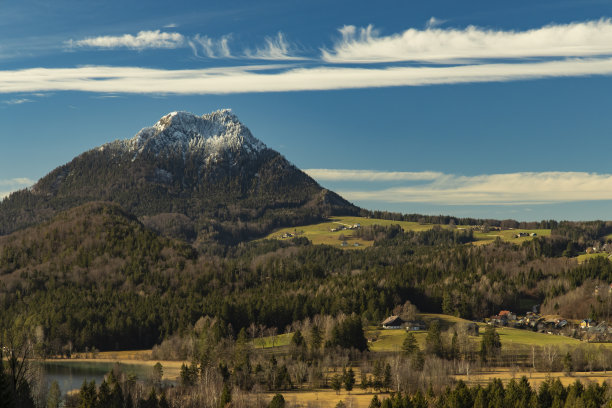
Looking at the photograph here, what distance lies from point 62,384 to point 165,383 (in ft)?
89.2

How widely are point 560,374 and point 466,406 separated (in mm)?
56771

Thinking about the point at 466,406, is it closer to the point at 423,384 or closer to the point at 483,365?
the point at 423,384

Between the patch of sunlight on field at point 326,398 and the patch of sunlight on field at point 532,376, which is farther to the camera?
the patch of sunlight on field at point 532,376

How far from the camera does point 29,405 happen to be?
121m

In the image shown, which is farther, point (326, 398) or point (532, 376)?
point (532, 376)

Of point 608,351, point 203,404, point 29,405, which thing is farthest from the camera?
point 608,351

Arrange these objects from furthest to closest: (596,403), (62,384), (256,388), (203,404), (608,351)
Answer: (608,351)
(62,384)
(256,388)
(203,404)
(596,403)

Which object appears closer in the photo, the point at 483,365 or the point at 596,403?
the point at 596,403

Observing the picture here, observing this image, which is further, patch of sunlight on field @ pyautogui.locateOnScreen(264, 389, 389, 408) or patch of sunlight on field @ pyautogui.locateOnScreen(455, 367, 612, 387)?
patch of sunlight on field @ pyautogui.locateOnScreen(455, 367, 612, 387)

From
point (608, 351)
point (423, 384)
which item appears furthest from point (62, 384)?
point (608, 351)

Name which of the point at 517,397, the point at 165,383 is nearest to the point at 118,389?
the point at 165,383

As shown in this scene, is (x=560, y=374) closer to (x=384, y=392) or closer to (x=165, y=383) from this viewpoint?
(x=384, y=392)

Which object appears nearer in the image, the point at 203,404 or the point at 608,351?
the point at 203,404

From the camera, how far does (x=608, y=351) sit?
189625 millimetres
